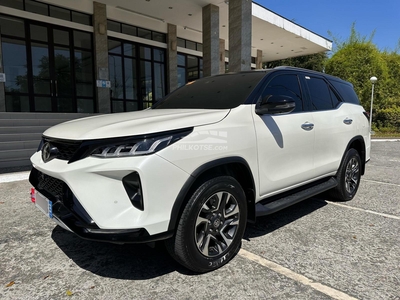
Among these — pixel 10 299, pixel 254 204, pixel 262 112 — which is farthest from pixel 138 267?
pixel 262 112

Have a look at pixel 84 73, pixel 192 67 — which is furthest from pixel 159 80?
pixel 84 73

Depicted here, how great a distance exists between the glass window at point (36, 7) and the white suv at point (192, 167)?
36.3 feet

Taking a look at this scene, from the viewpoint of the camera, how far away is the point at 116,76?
550 inches

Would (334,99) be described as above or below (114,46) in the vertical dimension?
below

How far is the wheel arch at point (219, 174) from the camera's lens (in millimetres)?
2096

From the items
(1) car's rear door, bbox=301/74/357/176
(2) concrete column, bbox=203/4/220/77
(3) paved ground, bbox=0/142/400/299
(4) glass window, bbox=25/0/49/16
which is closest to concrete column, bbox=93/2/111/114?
(4) glass window, bbox=25/0/49/16

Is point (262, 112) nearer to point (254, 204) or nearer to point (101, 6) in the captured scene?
point (254, 204)

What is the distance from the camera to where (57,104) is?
12.2 meters

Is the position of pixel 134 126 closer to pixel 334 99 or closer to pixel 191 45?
pixel 334 99

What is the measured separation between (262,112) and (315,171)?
1.27 metres

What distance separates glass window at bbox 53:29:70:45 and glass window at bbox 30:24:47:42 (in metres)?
0.38

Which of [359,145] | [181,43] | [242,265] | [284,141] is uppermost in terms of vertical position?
[181,43]

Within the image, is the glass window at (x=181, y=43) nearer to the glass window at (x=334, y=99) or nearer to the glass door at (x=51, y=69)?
the glass door at (x=51, y=69)

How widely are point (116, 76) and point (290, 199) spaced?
12.6 m
